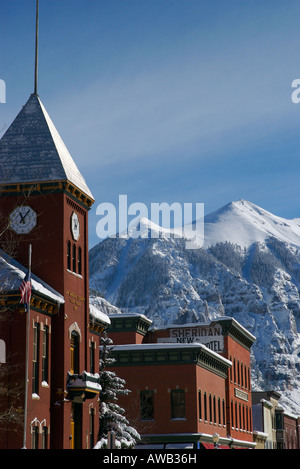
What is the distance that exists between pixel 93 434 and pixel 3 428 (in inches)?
391

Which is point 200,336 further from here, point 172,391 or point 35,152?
point 35,152

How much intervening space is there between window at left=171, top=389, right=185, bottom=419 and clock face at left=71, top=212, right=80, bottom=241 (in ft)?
58.5

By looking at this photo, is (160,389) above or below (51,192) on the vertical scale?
below

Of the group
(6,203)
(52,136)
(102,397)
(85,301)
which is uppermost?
(52,136)

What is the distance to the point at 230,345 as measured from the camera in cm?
6956

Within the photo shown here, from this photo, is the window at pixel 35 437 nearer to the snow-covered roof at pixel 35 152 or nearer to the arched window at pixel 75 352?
the arched window at pixel 75 352

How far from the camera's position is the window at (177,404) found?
179ft

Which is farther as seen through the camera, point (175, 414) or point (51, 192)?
point (175, 414)

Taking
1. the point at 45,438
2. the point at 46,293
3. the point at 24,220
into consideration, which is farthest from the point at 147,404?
the point at 46,293

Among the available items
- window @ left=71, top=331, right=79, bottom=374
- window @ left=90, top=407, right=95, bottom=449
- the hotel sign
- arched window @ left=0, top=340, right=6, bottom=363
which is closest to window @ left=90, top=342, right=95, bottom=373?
window @ left=90, top=407, right=95, bottom=449

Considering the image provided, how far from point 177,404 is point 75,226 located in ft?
62.1

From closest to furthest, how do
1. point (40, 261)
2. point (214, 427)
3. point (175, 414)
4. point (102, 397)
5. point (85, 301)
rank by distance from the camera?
point (40, 261) < point (85, 301) < point (102, 397) < point (175, 414) < point (214, 427)
